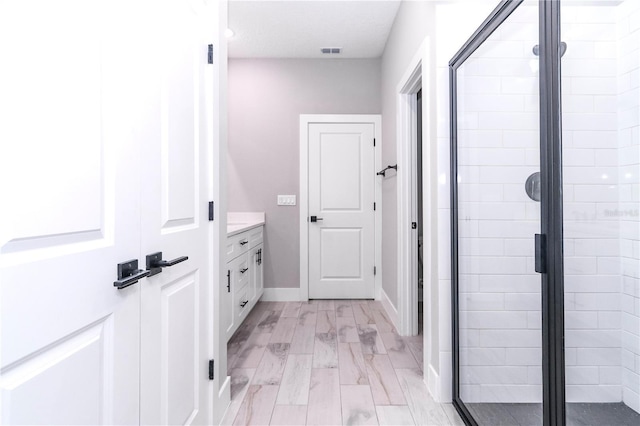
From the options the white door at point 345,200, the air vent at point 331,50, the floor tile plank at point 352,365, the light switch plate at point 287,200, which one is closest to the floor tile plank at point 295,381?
the floor tile plank at point 352,365

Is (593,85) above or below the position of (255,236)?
above

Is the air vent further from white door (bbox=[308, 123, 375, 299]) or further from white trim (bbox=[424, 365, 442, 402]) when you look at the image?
white trim (bbox=[424, 365, 442, 402])

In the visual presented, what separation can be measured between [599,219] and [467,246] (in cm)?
68

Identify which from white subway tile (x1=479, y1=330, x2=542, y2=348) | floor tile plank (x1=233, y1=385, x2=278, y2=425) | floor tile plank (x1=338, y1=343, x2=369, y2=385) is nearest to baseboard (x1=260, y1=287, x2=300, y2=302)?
floor tile plank (x1=338, y1=343, x2=369, y2=385)

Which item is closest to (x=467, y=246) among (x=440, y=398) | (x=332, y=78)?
(x=440, y=398)

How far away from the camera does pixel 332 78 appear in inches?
145

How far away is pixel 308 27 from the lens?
305 cm

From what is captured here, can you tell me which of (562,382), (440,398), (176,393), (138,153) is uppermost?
(138,153)

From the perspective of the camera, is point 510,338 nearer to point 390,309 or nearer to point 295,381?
point 295,381

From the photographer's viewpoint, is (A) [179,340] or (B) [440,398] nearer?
(A) [179,340]

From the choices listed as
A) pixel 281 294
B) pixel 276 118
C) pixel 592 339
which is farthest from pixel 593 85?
pixel 281 294

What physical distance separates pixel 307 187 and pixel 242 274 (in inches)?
53.1

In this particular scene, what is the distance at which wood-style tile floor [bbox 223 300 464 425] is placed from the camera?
1665 millimetres

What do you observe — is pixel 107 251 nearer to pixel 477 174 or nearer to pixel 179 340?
pixel 179 340
